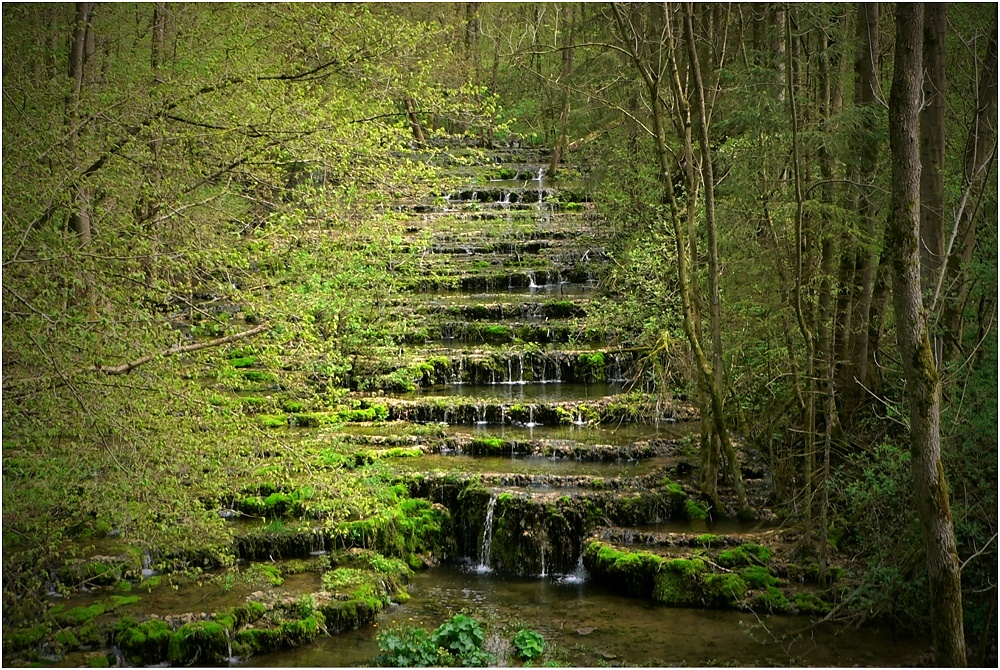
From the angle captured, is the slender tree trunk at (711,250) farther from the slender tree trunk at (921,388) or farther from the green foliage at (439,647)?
the green foliage at (439,647)

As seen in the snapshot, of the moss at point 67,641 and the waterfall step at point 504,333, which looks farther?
the waterfall step at point 504,333

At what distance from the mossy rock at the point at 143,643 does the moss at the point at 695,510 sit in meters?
5.69

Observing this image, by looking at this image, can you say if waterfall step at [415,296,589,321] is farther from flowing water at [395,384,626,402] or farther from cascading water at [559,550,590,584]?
cascading water at [559,550,590,584]

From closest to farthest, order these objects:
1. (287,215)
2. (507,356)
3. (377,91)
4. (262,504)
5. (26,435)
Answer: (26,435), (287,215), (377,91), (262,504), (507,356)

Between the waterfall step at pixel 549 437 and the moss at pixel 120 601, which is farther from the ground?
the waterfall step at pixel 549 437

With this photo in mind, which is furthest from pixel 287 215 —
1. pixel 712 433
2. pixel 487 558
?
pixel 712 433

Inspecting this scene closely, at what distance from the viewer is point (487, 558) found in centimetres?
977

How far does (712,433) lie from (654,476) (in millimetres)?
1169

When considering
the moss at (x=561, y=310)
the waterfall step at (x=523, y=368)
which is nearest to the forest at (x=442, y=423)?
the waterfall step at (x=523, y=368)

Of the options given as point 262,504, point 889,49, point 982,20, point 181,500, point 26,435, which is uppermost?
point 889,49

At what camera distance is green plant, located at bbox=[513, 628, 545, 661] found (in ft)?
23.2

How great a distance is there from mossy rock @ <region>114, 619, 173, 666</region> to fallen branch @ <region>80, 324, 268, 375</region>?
248cm

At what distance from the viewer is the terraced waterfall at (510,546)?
7367 millimetres

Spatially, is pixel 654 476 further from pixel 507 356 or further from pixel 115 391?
pixel 115 391
